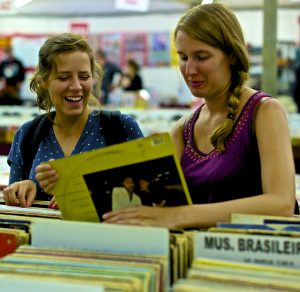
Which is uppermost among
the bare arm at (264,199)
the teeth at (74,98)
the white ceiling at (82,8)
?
the white ceiling at (82,8)

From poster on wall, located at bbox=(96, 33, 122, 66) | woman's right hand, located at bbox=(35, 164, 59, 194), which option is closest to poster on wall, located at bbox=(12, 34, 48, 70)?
poster on wall, located at bbox=(96, 33, 122, 66)

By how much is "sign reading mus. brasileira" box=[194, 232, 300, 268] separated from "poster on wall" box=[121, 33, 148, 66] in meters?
11.1

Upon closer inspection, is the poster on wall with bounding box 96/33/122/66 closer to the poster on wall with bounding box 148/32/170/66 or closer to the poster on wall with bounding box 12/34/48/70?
the poster on wall with bounding box 148/32/170/66

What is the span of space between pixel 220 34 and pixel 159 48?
10345 millimetres

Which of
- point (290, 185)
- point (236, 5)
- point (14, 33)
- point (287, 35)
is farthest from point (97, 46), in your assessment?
point (290, 185)

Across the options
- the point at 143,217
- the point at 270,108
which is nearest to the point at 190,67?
the point at 270,108

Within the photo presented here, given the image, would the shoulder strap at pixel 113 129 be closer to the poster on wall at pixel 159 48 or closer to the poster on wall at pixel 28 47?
the poster on wall at pixel 159 48

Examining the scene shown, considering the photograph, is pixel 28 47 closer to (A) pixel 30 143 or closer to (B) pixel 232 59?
(A) pixel 30 143

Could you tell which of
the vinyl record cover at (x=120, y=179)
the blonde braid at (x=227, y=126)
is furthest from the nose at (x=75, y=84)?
the vinyl record cover at (x=120, y=179)

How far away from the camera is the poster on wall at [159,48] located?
1195 centimetres

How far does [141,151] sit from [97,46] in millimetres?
11366

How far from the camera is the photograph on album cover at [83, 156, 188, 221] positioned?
135 cm

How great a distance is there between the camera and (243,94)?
1922 millimetres

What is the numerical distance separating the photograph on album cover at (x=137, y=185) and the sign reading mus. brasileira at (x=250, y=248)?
21 centimetres
